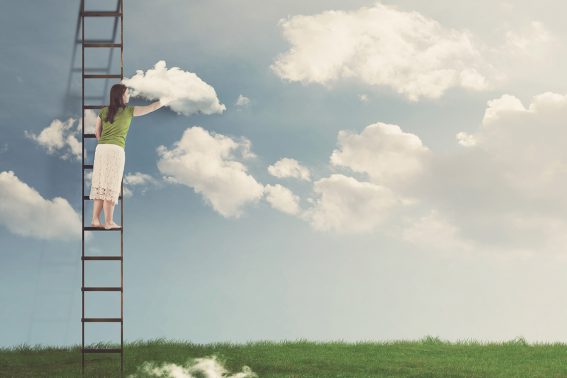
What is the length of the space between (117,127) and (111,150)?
1.05 ft

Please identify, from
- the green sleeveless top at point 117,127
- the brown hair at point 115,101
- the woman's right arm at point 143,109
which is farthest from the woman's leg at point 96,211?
the woman's right arm at point 143,109

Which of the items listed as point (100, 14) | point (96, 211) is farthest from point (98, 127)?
point (100, 14)

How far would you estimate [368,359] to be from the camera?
12500 mm

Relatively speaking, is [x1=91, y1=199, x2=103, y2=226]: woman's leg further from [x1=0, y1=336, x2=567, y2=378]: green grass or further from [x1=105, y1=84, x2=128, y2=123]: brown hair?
[x1=0, y1=336, x2=567, y2=378]: green grass

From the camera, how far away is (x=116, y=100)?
10375 mm

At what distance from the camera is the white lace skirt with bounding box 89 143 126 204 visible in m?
10.3

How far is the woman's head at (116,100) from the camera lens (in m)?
10.4

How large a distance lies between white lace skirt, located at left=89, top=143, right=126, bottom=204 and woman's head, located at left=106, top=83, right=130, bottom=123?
44 centimetres

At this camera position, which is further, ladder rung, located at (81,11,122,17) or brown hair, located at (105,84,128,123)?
ladder rung, located at (81,11,122,17)

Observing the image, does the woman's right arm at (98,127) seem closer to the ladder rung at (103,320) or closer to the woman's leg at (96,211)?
the woman's leg at (96,211)

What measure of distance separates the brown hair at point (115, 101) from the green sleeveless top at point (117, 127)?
0.14 feet

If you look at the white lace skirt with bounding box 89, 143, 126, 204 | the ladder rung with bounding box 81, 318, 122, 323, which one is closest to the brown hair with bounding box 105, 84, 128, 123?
the white lace skirt with bounding box 89, 143, 126, 204

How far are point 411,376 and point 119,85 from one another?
574 cm

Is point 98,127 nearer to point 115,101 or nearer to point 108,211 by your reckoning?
point 115,101
